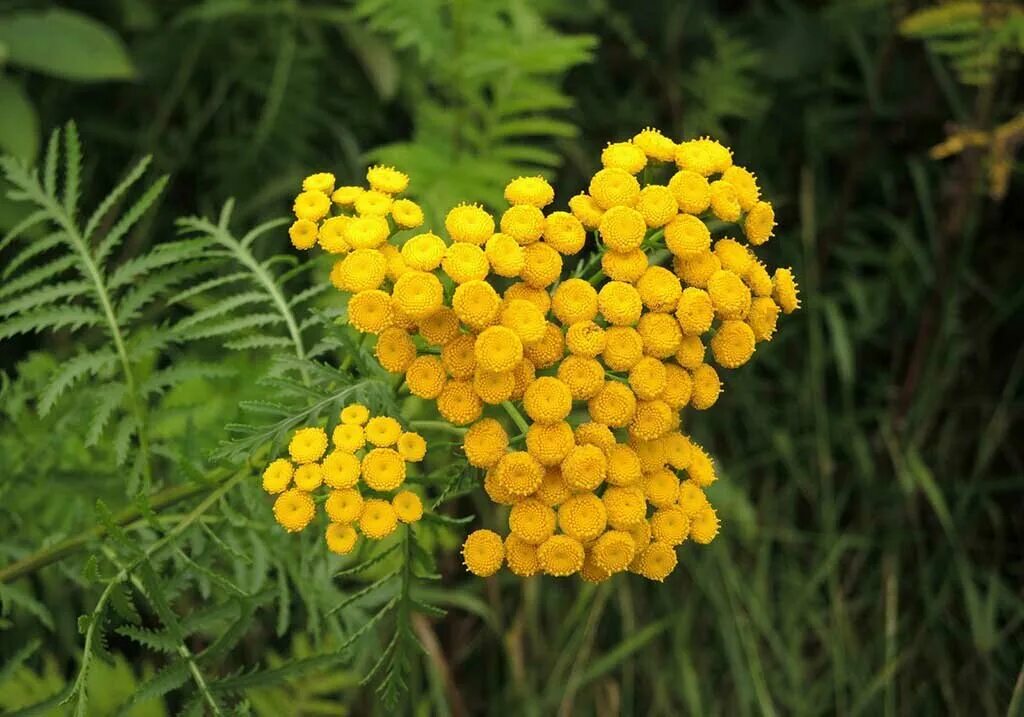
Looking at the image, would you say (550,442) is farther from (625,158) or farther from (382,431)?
(625,158)

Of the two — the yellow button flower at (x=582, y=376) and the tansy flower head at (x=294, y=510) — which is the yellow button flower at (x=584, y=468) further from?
the tansy flower head at (x=294, y=510)

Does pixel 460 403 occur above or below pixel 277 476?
above

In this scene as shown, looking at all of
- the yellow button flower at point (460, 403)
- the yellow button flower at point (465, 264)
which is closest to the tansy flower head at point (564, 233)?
the yellow button flower at point (465, 264)

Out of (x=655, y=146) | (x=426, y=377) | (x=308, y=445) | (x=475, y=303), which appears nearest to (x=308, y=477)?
(x=308, y=445)

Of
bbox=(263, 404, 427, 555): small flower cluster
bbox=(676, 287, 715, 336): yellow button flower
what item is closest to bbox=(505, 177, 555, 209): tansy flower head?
bbox=(676, 287, 715, 336): yellow button flower

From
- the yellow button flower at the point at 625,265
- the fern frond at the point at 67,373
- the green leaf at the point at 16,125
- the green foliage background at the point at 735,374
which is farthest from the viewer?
the green foliage background at the point at 735,374

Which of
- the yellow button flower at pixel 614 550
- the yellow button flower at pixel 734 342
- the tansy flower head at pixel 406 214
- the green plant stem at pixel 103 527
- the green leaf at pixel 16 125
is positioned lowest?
the green plant stem at pixel 103 527
